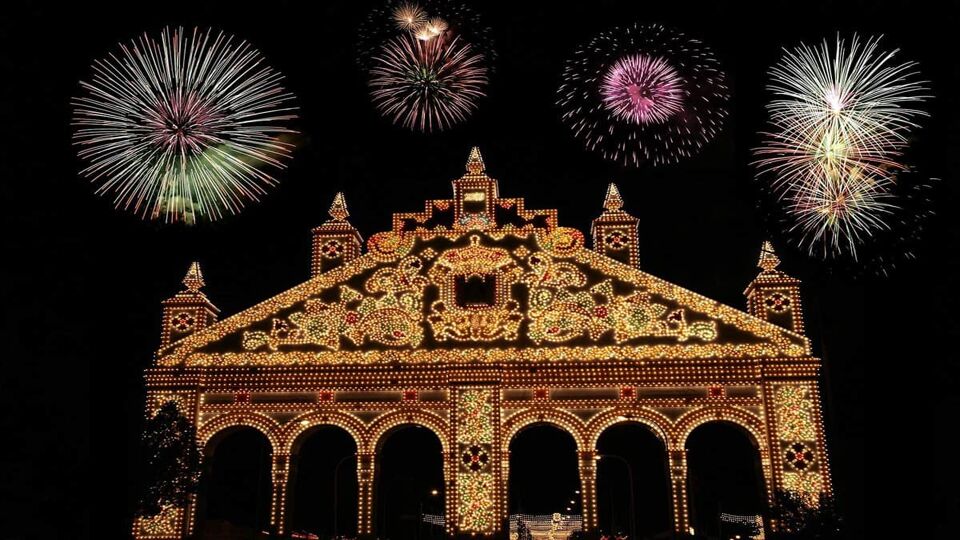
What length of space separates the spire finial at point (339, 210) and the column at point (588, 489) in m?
9.25

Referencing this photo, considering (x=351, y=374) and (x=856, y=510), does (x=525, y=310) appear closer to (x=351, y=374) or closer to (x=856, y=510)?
(x=351, y=374)

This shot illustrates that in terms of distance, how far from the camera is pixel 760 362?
2166cm

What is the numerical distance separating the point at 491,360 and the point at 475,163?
20.0 feet

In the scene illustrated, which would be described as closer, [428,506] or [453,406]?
[453,406]

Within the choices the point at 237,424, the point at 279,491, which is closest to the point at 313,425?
the point at 279,491

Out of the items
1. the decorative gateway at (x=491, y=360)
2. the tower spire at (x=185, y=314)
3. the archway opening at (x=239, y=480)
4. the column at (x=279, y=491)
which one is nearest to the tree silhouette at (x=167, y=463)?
the decorative gateway at (x=491, y=360)

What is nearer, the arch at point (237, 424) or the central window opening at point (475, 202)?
the arch at point (237, 424)

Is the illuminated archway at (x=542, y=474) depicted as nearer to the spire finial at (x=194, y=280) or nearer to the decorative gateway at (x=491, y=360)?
the decorative gateway at (x=491, y=360)

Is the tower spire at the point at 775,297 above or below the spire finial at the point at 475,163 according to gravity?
below

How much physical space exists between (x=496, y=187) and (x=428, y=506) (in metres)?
17.5

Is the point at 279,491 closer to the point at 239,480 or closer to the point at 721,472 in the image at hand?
the point at 239,480

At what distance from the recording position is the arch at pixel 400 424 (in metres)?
22.0

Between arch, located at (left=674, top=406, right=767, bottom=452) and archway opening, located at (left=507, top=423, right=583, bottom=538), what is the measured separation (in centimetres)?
923

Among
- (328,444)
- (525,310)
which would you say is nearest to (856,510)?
(525,310)
